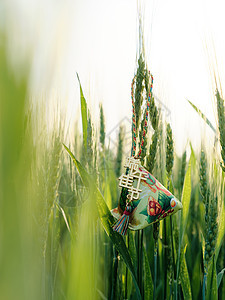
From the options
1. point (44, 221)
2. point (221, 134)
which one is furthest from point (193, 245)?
point (44, 221)

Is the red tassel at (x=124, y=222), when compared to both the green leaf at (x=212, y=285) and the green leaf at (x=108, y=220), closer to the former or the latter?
the green leaf at (x=108, y=220)

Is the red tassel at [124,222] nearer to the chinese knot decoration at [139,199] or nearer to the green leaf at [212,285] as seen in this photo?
the chinese knot decoration at [139,199]

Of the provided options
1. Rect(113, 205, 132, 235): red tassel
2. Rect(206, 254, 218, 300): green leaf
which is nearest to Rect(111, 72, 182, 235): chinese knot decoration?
Rect(113, 205, 132, 235): red tassel

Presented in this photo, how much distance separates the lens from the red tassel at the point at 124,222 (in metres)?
0.49

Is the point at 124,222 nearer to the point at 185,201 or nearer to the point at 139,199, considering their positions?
the point at 139,199

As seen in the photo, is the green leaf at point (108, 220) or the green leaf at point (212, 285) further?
the green leaf at point (212, 285)

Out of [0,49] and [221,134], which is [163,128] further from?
[0,49]

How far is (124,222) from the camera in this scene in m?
0.50

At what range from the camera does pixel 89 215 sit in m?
0.33

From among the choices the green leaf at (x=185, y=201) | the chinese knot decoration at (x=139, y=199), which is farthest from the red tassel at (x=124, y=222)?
the green leaf at (x=185, y=201)

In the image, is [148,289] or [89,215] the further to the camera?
[148,289]

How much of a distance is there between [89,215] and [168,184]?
37 centimetres

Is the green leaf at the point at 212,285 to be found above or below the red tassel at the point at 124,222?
below

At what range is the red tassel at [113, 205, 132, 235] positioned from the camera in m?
0.49
